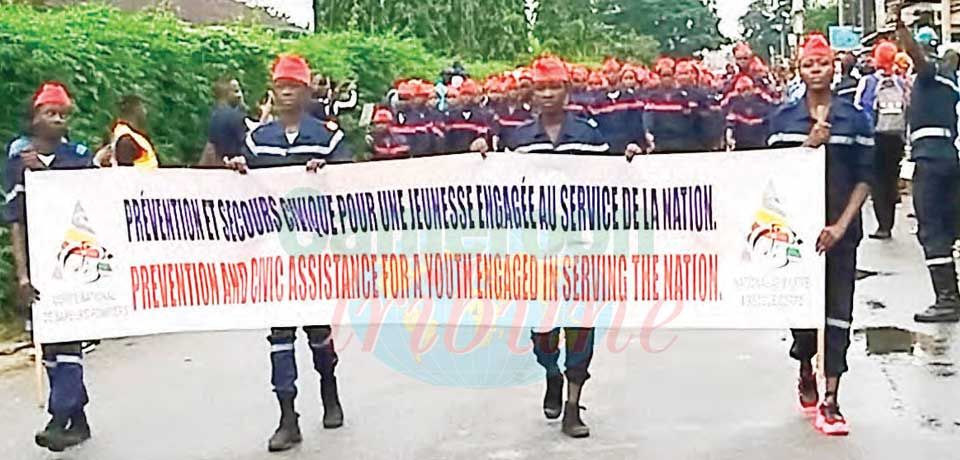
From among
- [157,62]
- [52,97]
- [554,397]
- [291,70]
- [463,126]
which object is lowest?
[554,397]

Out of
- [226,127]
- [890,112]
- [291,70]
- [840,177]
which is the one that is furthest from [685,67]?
[291,70]

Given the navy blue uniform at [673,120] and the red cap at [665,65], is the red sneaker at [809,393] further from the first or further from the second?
the red cap at [665,65]

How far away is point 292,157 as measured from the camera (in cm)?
743

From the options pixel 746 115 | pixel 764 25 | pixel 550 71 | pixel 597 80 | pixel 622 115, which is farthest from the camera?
pixel 764 25

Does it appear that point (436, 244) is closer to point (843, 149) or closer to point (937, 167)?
point (843, 149)

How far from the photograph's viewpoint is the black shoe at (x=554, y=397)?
7613 mm

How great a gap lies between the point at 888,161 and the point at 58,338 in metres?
10.7

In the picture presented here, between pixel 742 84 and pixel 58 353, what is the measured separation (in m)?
10.1

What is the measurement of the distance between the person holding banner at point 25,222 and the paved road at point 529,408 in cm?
20

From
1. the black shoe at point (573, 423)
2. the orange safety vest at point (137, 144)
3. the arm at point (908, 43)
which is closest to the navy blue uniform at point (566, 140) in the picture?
the black shoe at point (573, 423)

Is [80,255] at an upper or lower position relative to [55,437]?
upper

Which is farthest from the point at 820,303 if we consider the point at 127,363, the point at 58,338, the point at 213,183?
the point at 127,363

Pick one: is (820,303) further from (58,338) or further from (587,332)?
(58,338)

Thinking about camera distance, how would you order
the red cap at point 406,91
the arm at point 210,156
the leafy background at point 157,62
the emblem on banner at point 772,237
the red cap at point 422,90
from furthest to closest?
the red cap at point 406,91
the red cap at point 422,90
the arm at point 210,156
the leafy background at point 157,62
the emblem on banner at point 772,237
